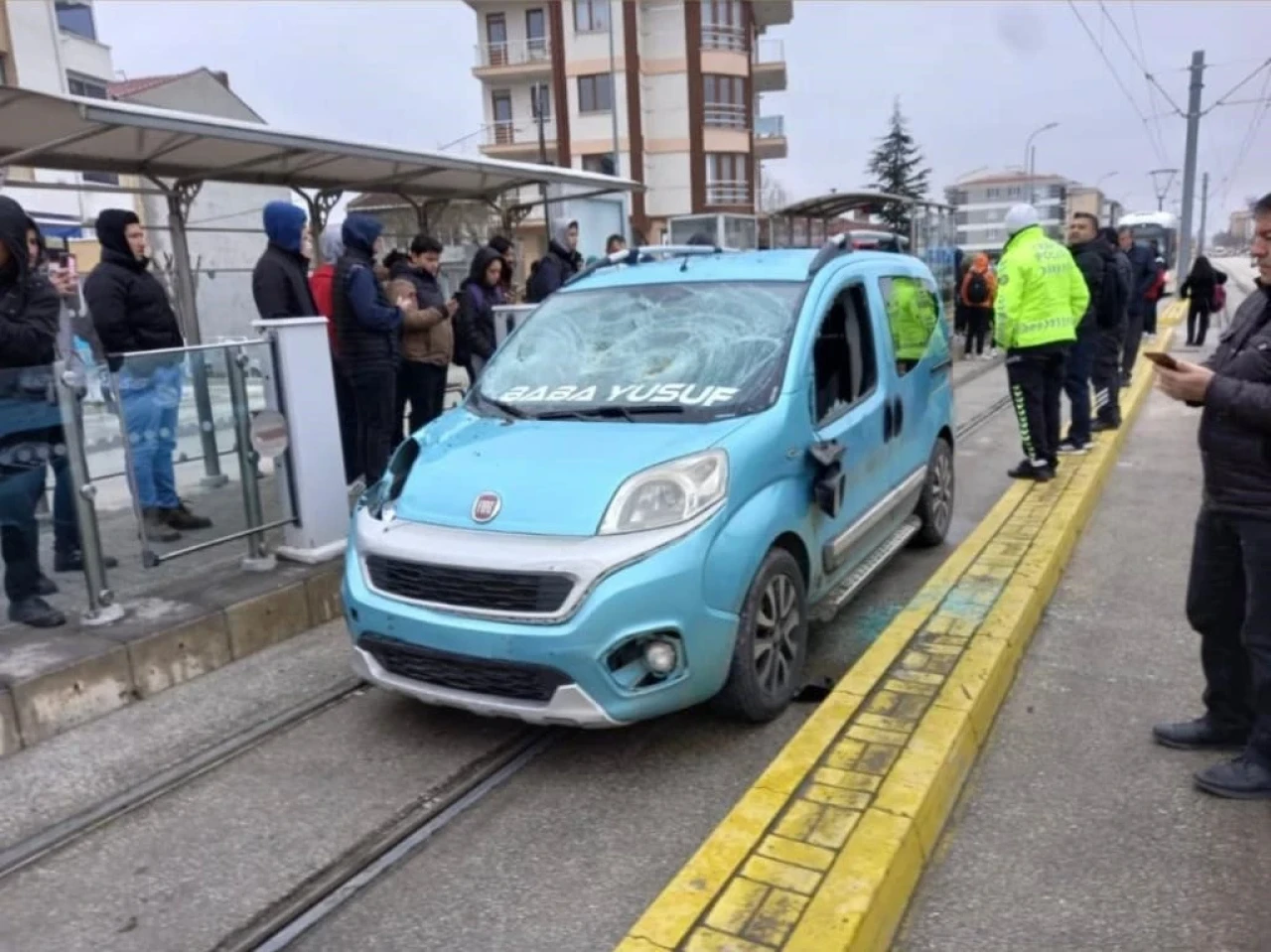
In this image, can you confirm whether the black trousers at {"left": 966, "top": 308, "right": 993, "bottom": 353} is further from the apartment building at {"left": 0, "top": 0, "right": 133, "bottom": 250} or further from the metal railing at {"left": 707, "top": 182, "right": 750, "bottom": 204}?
the metal railing at {"left": 707, "top": 182, "right": 750, "bottom": 204}

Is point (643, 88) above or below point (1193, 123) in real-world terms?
above

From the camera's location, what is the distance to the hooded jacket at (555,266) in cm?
920

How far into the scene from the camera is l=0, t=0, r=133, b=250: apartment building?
13953 millimetres

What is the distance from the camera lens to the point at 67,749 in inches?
155

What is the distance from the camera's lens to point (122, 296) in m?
5.69

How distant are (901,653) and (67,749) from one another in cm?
345

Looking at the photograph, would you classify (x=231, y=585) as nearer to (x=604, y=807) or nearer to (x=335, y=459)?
(x=335, y=459)

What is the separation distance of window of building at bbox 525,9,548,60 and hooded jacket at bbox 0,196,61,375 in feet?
147

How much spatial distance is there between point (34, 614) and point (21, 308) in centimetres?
140

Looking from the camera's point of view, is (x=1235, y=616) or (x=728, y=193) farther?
(x=728, y=193)

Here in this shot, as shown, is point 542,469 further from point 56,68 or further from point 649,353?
point 56,68

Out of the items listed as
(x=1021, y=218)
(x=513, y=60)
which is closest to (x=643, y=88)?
(x=513, y=60)

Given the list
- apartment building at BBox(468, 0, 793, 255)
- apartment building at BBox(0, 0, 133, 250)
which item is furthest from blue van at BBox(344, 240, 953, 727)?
apartment building at BBox(468, 0, 793, 255)

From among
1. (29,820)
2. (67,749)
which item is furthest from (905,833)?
(67,749)
